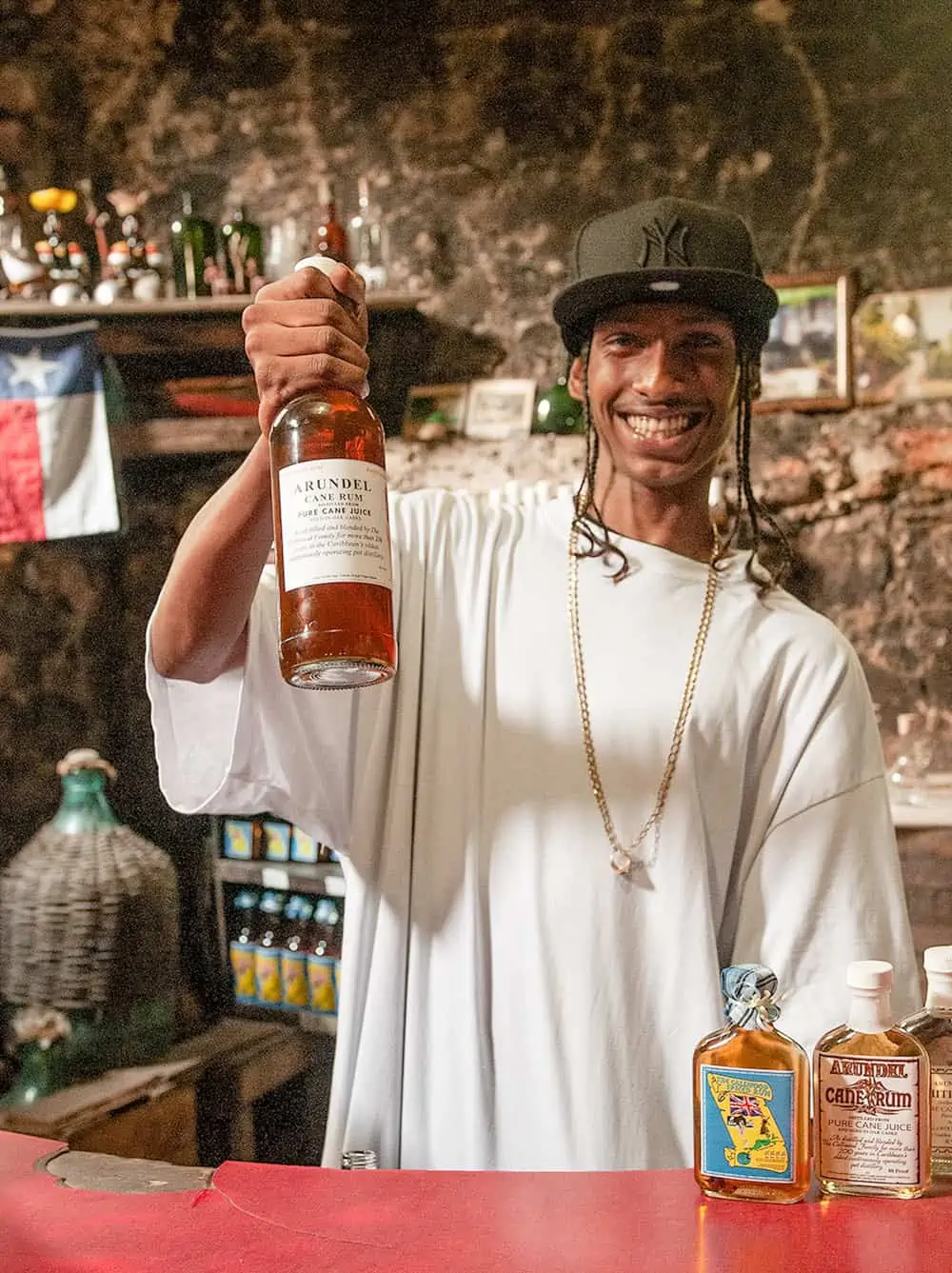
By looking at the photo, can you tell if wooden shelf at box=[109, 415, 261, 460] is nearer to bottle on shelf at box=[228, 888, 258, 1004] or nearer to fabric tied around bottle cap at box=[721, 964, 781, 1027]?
bottle on shelf at box=[228, 888, 258, 1004]

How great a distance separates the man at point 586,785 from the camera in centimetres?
117

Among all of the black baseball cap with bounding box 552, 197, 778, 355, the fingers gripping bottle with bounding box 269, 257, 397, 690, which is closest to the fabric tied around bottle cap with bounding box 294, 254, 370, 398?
the fingers gripping bottle with bounding box 269, 257, 397, 690

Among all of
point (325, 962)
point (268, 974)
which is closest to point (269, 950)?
point (268, 974)

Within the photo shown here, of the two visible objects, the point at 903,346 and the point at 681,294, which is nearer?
the point at 681,294

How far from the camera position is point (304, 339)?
34.4 inches

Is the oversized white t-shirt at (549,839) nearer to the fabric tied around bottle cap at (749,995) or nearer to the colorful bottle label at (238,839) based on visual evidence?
the fabric tied around bottle cap at (749,995)

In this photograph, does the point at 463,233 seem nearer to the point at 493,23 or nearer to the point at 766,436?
the point at 493,23

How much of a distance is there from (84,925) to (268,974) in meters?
0.50

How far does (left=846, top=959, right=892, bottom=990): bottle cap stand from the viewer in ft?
2.50

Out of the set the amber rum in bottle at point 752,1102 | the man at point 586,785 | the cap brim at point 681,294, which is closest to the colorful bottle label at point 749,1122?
the amber rum in bottle at point 752,1102

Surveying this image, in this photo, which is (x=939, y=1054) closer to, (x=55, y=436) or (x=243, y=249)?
(x=55, y=436)

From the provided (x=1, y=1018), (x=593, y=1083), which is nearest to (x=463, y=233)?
(x=1, y=1018)

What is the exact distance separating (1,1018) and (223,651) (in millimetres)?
1879

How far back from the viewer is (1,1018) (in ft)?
8.57
